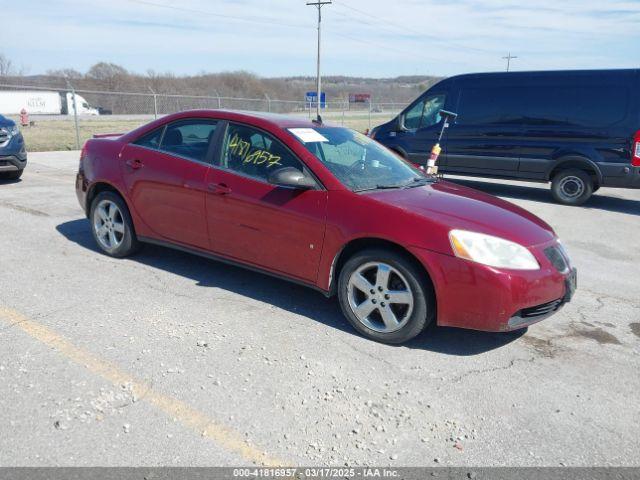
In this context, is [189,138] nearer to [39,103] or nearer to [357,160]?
[357,160]

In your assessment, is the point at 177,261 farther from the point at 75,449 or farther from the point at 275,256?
the point at 75,449

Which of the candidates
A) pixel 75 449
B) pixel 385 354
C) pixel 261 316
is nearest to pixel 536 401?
pixel 385 354

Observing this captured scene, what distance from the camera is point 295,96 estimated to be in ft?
260

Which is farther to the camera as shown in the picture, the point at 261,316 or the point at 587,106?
the point at 587,106

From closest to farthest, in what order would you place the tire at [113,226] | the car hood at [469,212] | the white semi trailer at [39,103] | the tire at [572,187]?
the car hood at [469,212]
the tire at [113,226]
the tire at [572,187]
the white semi trailer at [39,103]

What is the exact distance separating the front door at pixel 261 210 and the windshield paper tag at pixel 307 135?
7.1 inches

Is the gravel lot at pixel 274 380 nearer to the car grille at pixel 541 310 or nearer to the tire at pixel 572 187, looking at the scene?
the car grille at pixel 541 310

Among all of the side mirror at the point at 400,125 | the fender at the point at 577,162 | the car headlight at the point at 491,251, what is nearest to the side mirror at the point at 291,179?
the car headlight at the point at 491,251

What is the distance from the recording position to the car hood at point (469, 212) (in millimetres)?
3742

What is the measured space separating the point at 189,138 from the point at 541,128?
7.20 meters

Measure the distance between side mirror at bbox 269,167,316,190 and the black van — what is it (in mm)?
7169

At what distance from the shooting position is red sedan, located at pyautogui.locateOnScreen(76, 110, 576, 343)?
A: 11.8ft

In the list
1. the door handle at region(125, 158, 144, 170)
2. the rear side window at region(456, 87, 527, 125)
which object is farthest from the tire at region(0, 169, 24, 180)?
the rear side window at region(456, 87, 527, 125)

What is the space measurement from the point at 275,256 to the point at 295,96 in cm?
7789
